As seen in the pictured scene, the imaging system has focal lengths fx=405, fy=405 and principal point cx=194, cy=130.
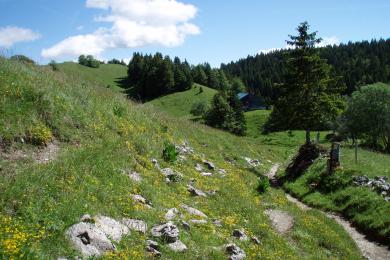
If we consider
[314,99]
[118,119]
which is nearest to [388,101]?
[314,99]

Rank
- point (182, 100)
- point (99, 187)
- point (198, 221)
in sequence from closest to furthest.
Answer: point (99, 187), point (198, 221), point (182, 100)

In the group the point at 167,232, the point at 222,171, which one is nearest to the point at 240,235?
the point at 167,232

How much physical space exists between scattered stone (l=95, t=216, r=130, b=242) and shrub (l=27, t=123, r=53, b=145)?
3.71 metres

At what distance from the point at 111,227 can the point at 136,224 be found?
774 mm

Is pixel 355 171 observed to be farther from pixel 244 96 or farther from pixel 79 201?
pixel 244 96

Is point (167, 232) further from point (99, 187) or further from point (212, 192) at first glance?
point (212, 192)

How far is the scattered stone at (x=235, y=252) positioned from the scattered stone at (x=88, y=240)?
3.03 metres

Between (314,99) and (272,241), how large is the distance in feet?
93.2

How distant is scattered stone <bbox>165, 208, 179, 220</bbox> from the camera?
33.5ft

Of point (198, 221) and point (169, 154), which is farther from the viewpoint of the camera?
point (169, 154)

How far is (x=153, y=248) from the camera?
332 inches

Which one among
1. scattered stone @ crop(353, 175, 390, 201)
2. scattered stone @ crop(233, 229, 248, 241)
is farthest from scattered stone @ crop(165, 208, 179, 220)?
scattered stone @ crop(353, 175, 390, 201)

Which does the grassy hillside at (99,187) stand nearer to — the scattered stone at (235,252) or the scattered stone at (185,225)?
the scattered stone at (185,225)

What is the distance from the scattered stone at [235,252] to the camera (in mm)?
9473
